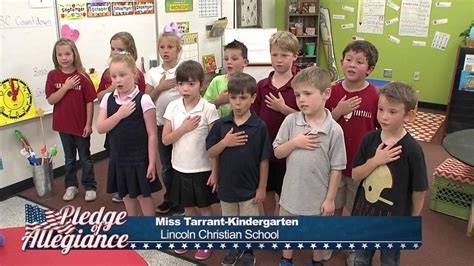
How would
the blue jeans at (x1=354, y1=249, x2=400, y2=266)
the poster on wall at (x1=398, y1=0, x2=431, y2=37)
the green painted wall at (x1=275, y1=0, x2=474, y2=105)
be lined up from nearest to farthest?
the blue jeans at (x1=354, y1=249, x2=400, y2=266), the green painted wall at (x1=275, y1=0, x2=474, y2=105), the poster on wall at (x1=398, y1=0, x2=431, y2=37)

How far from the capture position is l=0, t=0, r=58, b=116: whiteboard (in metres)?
2.82

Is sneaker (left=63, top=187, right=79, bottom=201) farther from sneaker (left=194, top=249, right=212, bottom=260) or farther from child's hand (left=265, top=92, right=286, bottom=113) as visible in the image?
child's hand (left=265, top=92, right=286, bottom=113)

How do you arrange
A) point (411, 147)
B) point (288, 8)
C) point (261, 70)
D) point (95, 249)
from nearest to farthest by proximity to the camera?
point (95, 249), point (411, 147), point (261, 70), point (288, 8)

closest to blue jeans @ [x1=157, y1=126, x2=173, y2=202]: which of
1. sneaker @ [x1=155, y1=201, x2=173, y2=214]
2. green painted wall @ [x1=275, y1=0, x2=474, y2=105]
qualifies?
sneaker @ [x1=155, y1=201, x2=173, y2=214]

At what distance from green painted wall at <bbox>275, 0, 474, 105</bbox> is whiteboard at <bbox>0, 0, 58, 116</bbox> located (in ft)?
12.5

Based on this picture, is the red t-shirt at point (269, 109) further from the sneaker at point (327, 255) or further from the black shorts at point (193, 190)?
the sneaker at point (327, 255)

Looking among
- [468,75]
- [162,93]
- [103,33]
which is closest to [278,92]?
[162,93]

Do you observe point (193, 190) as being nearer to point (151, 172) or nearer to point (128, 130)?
point (151, 172)

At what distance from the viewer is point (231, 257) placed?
228cm

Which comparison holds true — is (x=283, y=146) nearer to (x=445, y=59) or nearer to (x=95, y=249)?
(x=95, y=249)

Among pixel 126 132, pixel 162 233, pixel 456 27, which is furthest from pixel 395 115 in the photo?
pixel 456 27

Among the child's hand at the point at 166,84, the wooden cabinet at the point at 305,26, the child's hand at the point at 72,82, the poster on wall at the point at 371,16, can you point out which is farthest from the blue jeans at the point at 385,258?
the poster on wall at the point at 371,16

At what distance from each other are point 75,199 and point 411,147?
7.88 ft

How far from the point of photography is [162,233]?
4.34 feet
